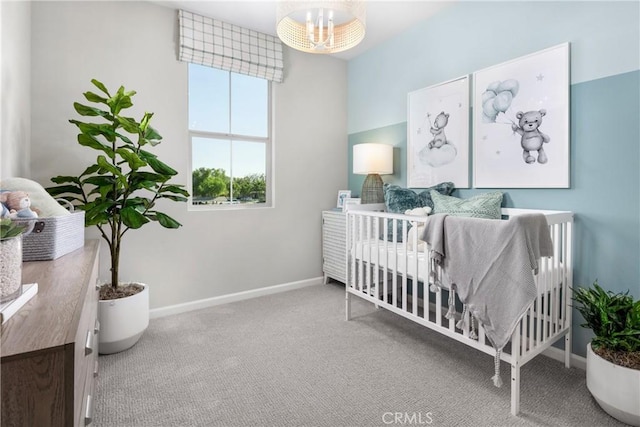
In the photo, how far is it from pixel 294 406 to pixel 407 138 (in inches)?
90.7

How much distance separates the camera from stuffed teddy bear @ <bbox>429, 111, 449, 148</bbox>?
2.62m

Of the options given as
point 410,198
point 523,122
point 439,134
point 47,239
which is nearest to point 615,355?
point 523,122

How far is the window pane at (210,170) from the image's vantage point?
9.48 ft

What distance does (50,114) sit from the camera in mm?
2248

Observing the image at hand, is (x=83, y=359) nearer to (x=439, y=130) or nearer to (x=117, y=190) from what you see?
(x=117, y=190)

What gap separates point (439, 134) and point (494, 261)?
4.75ft

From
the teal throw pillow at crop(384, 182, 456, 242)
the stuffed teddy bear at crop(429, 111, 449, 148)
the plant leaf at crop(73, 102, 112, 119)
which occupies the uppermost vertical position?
the stuffed teddy bear at crop(429, 111, 449, 148)

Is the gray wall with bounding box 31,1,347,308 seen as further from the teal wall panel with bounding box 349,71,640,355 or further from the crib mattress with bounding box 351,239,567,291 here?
the teal wall panel with bounding box 349,71,640,355

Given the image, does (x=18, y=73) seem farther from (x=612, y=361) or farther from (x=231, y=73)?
(x=612, y=361)

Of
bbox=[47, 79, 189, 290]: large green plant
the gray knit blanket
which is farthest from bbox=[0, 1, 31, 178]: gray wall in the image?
the gray knit blanket

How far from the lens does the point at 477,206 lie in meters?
2.20

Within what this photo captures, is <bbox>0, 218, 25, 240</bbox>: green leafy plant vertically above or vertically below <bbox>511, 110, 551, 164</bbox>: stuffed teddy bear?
below

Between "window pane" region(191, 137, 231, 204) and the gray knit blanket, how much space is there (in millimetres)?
2010

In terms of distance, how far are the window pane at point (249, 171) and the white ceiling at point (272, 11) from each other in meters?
1.04
